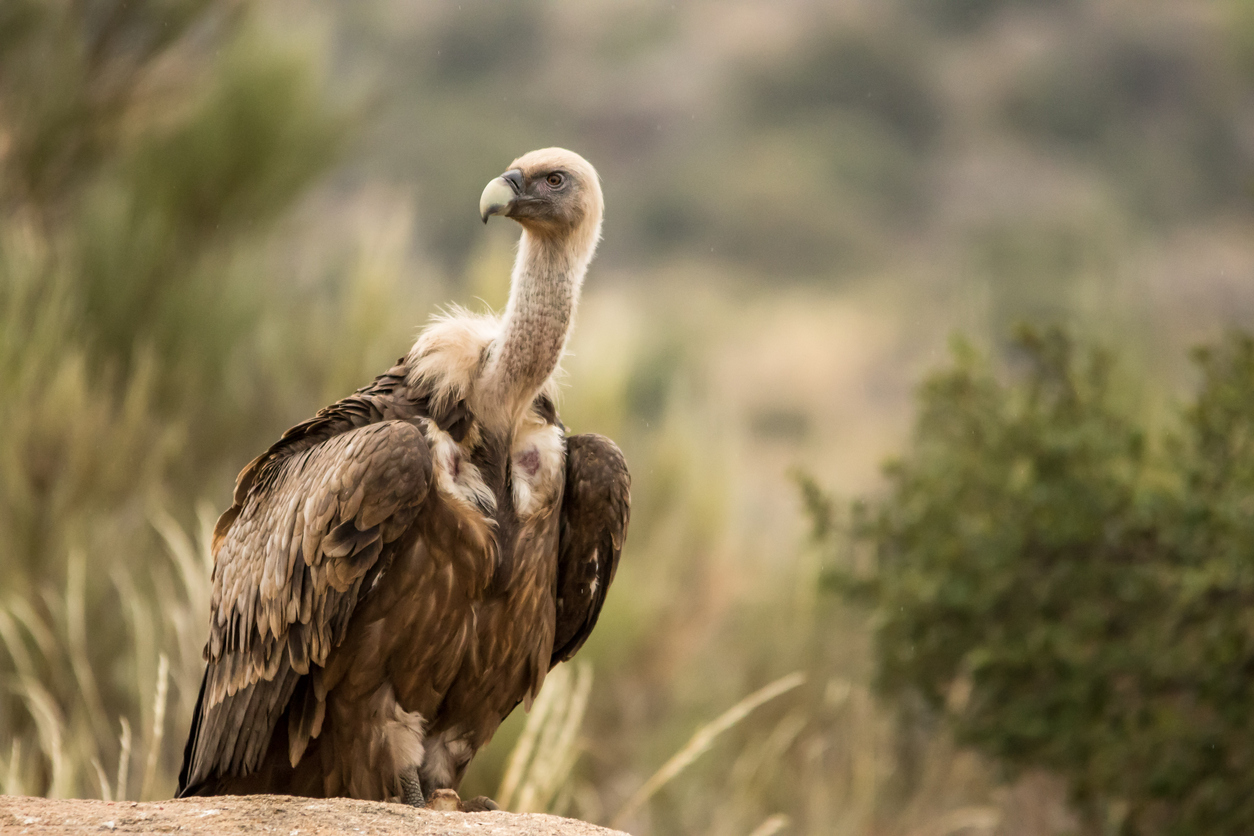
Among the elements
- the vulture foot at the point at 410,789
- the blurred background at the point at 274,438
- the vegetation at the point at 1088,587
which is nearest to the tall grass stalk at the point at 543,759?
the blurred background at the point at 274,438

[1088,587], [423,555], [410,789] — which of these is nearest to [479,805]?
[410,789]

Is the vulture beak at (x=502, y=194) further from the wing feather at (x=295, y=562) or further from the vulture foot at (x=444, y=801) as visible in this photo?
the vulture foot at (x=444, y=801)

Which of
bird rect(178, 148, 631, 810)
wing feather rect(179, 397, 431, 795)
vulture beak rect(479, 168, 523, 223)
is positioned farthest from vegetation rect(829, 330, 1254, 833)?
wing feather rect(179, 397, 431, 795)

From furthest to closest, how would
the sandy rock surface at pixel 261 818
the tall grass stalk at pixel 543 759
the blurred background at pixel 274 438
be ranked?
the blurred background at pixel 274 438 → the tall grass stalk at pixel 543 759 → the sandy rock surface at pixel 261 818

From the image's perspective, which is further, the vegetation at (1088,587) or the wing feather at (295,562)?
the vegetation at (1088,587)

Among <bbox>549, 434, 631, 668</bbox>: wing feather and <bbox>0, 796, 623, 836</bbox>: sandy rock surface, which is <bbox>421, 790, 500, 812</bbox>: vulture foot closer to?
<bbox>0, 796, 623, 836</bbox>: sandy rock surface

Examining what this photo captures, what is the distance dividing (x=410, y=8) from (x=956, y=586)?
4696 centimetres

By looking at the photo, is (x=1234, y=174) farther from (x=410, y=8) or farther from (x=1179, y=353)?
(x=1179, y=353)

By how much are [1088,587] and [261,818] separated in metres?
4.15

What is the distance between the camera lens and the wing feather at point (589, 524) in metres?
4.40

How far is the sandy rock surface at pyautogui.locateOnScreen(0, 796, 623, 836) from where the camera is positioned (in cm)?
354

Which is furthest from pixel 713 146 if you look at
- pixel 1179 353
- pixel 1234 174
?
pixel 1179 353

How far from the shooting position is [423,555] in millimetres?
3998

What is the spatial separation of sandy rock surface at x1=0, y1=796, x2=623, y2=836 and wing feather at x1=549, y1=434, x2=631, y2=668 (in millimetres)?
843
